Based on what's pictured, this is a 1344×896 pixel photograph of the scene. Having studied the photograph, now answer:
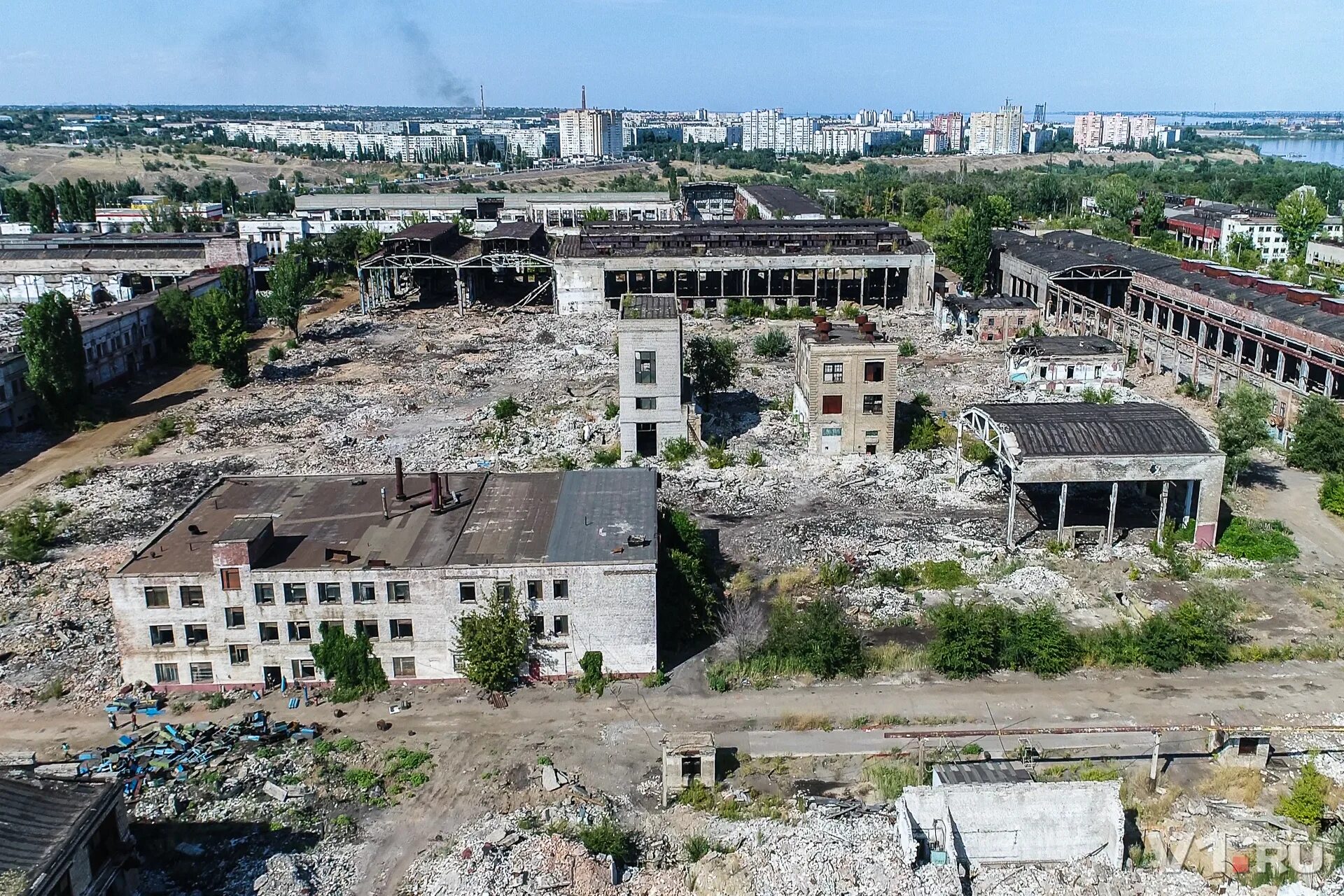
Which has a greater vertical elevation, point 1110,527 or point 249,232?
point 249,232

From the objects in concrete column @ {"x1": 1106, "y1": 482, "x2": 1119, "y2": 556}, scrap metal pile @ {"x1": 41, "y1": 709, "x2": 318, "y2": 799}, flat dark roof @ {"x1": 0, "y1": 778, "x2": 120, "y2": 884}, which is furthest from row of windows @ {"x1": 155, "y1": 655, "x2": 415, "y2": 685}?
concrete column @ {"x1": 1106, "y1": 482, "x2": 1119, "y2": 556}

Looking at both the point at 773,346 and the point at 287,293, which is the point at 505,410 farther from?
the point at 287,293

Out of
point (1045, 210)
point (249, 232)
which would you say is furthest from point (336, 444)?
point (1045, 210)

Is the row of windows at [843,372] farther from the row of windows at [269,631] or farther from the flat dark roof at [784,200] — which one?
the flat dark roof at [784,200]

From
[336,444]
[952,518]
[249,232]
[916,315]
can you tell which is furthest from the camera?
[249,232]

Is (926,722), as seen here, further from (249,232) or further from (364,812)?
(249,232)

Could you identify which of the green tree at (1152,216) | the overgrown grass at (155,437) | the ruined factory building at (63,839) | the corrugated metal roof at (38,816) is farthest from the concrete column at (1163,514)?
the green tree at (1152,216)
